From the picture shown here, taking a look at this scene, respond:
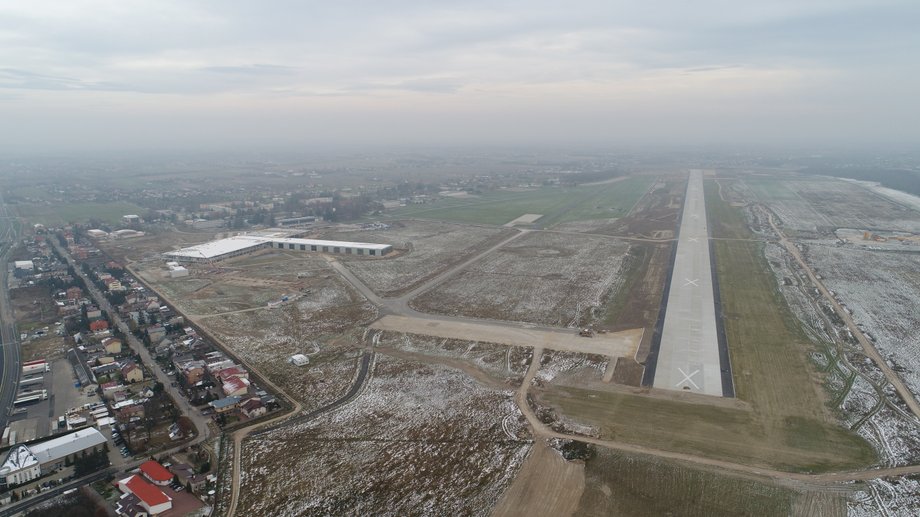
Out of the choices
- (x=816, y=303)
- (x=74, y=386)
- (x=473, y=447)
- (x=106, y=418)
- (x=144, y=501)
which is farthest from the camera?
(x=816, y=303)

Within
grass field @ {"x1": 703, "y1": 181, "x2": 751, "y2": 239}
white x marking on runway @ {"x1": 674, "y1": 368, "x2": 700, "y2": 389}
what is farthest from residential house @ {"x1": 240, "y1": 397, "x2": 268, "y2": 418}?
grass field @ {"x1": 703, "y1": 181, "x2": 751, "y2": 239}

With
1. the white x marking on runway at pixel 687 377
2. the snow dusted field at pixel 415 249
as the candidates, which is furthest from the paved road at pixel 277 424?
the white x marking on runway at pixel 687 377

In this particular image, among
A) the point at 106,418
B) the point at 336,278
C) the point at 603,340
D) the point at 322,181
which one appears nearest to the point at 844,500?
the point at 603,340

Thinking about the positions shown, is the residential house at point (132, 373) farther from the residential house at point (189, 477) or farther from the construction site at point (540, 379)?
the residential house at point (189, 477)

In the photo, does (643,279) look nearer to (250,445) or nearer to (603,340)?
(603,340)

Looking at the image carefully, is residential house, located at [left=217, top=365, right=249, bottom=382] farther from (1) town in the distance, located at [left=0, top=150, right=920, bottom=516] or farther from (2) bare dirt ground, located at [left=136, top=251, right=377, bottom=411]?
(2) bare dirt ground, located at [left=136, top=251, right=377, bottom=411]

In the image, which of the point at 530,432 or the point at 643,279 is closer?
the point at 530,432

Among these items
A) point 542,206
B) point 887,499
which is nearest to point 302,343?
point 887,499
